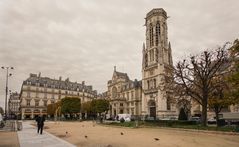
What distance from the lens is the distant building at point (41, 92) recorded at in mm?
100125

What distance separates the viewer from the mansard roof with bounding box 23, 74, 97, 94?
104 meters

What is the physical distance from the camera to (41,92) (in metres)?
105

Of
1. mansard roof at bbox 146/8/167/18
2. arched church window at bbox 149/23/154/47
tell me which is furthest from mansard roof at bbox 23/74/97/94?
mansard roof at bbox 146/8/167/18

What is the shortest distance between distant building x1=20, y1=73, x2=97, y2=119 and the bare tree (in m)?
74.4

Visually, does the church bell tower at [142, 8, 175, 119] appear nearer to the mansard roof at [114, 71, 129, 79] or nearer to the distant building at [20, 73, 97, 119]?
the mansard roof at [114, 71, 129, 79]

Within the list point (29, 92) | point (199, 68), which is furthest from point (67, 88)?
point (199, 68)

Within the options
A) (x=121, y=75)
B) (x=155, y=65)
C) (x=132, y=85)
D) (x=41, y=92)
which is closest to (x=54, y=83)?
(x=41, y=92)

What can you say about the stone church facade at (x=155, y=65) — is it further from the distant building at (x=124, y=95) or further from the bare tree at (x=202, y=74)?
the bare tree at (x=202, y=74)

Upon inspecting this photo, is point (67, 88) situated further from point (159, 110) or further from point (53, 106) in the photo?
point (159, 110)

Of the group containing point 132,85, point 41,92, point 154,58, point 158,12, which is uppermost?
point 158,12

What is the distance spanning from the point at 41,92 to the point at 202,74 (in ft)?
282

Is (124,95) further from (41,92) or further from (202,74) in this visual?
(202,74)

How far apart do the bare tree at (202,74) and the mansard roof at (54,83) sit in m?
82.4

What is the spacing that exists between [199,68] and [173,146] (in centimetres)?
1980
